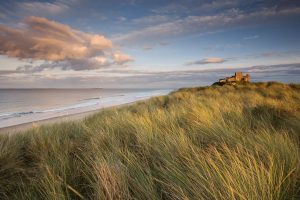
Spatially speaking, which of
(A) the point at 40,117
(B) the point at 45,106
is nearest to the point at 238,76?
(B) the point at 45,106

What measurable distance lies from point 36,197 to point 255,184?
1824 mm

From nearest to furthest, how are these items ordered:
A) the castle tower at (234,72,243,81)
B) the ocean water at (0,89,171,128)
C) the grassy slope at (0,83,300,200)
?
the grassy slope at (0,83,300,200) → the ocean water at (0,89,171,128) → the castle tower at (234,72,243,81)

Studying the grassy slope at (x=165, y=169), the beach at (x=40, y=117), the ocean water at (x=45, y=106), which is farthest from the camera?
the ocean water at (x=45, y=106)

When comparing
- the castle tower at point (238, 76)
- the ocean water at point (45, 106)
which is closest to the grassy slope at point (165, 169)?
the ocean water at point (45, 106)

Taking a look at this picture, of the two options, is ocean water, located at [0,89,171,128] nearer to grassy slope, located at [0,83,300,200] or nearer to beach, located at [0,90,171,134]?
beach, located at [0,90,171,134]

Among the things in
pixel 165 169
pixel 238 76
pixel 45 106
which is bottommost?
pixel 45 106

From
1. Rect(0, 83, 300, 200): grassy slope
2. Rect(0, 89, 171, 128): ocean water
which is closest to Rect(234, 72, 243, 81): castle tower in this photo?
Rect(0, 89, 171, 128): ocean water

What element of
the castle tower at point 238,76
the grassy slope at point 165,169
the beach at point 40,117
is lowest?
the beach at point 40,117

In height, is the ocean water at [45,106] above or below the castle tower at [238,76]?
below

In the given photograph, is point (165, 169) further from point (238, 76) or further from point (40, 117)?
point (238, 76)

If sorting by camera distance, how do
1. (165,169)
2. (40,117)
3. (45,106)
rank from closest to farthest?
(165,169)
(40,117)
(45,106)

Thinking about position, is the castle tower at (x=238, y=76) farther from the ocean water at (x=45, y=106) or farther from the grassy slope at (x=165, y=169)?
the grassy slope at (x=165, y=169)

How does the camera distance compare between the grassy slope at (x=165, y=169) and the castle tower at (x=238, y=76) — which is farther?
the castle tower at (x=238, y=76)

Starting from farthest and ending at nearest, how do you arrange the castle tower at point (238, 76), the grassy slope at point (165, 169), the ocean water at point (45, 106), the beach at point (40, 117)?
the castle tower at point (238, 76), the ocean water at point (45, 106), the beach at point (40, 117), the grassy slope at point (165, 169)
